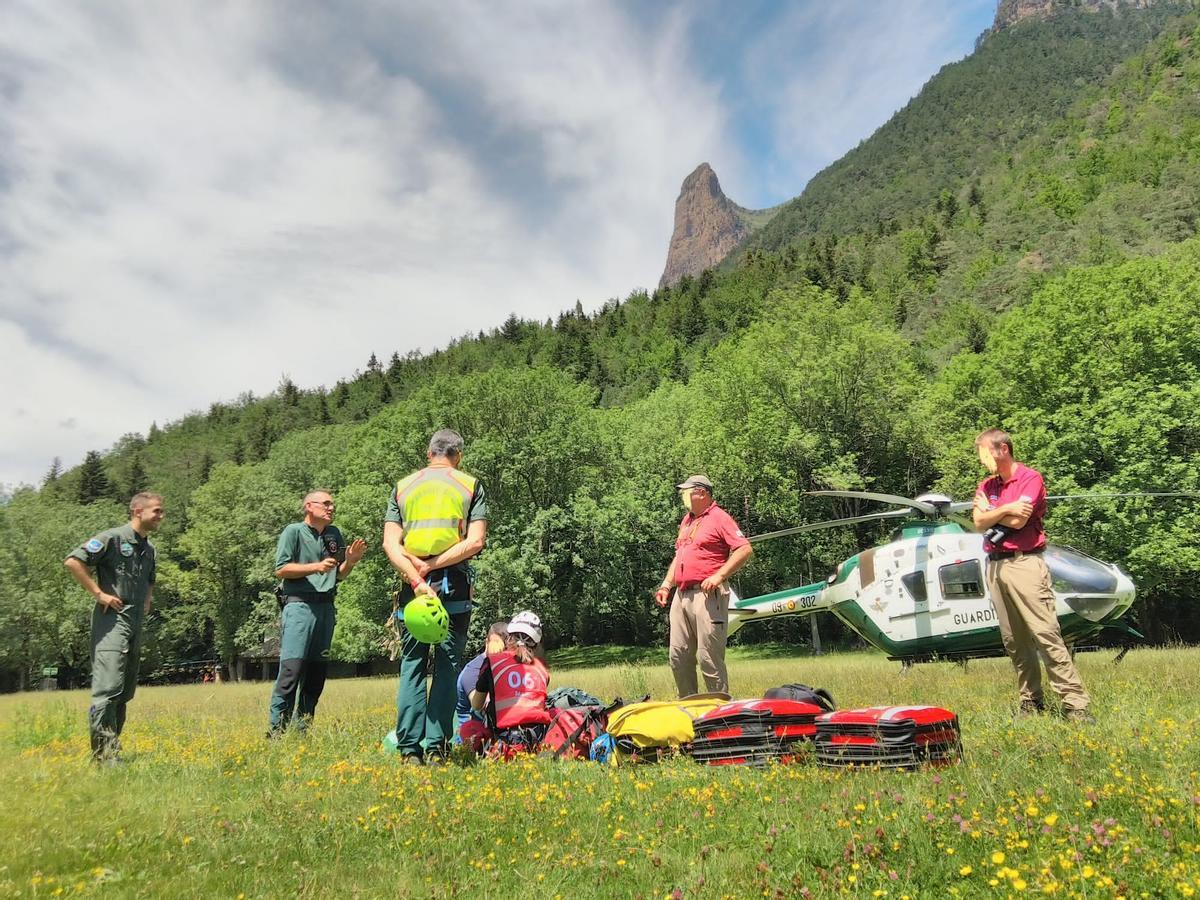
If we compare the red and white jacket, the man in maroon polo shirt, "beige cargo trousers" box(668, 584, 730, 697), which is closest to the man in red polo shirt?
"beige cargo trousers" box(668, 584, 730, 697)

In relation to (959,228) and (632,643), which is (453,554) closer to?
(632,643)

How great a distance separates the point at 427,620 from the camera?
15.4ft

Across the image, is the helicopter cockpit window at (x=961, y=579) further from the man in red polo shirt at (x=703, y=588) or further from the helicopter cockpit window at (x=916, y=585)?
the man in red polo shirt at (x=703, y=588)

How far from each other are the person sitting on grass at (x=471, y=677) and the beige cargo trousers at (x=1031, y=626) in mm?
4174

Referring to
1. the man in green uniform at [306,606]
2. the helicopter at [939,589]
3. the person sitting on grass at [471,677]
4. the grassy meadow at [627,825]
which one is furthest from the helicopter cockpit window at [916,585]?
the man in green uniform at [306,606]

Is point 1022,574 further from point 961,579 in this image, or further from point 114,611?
point 114,611

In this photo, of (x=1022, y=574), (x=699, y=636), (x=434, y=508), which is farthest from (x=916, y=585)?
(x=434, y=508)

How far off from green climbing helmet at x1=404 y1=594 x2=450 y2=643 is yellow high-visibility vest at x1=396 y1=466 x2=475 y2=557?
518 mm

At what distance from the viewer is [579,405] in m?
41.2

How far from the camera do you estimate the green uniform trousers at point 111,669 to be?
221 inches

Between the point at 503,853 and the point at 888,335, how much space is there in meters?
35.0

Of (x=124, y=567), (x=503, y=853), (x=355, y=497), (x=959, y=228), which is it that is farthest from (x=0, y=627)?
(x=959, y=228)

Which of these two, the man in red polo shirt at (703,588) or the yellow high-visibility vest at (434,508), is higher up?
the yellow high-visibility vest at (434,508)

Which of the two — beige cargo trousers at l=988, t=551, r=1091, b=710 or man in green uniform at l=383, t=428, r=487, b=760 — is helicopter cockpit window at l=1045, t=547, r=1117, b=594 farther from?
man in green uniform at l=383, t=428, r=487, b=760
